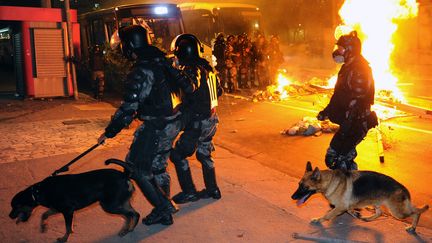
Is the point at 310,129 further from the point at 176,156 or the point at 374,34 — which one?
the point at 374,34

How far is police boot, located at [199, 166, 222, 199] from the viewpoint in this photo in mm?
5340

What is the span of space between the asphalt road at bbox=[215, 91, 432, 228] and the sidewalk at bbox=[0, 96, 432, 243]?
60 centimetres

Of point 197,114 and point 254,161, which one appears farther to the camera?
point 254,161

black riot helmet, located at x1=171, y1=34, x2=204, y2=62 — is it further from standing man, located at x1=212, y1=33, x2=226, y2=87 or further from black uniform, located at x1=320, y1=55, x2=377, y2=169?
standing man, located at x1=212, y1=33, x2=226, y2=87

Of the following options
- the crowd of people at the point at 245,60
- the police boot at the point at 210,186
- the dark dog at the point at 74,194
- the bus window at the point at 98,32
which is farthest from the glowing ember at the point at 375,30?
the dark dog at the point at 74,194

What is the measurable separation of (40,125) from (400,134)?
24.1 ft

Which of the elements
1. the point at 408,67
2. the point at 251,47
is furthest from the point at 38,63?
the point at 408,67

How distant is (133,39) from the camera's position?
4418 mm

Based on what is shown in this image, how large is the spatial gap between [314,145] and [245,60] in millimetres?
8003

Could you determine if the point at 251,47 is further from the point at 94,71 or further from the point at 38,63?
the point at 38,63

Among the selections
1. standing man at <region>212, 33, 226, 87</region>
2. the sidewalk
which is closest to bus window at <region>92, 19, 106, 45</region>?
standing man at <region>212, 33, 226, 87</region>

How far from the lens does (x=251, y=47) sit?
51.8ft

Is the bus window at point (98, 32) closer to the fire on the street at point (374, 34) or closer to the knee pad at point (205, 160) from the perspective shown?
the fire on the street at point (374, 34)

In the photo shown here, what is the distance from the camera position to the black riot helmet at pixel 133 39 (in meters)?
4.42
